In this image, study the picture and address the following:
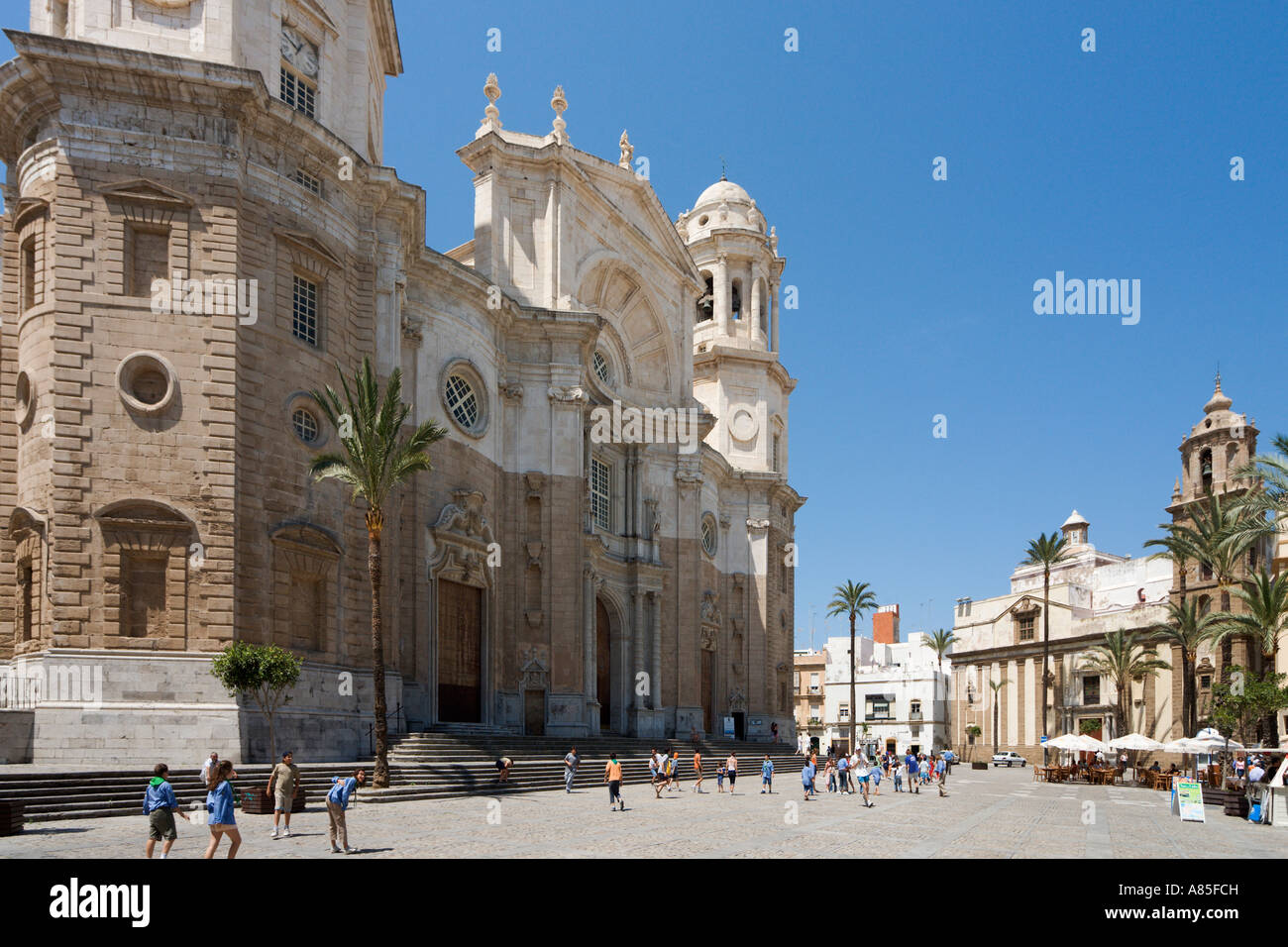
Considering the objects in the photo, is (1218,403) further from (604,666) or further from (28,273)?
(28,273)

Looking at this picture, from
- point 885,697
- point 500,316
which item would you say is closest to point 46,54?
point 500,316

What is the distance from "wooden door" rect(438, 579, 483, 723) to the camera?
123ft

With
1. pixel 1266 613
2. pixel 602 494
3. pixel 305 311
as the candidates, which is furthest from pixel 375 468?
pixel 1266 613

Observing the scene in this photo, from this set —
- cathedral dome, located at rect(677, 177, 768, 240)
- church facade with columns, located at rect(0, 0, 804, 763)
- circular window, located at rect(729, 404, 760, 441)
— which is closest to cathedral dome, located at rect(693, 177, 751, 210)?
cathedral dome, located at rect(677, 177, 768, 240)

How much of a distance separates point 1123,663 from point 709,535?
89.8ft

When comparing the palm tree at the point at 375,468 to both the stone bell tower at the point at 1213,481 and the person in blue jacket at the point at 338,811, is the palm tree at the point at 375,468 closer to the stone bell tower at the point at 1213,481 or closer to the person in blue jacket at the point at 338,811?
the person in blue jacket at the point at 338,811

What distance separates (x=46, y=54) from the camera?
26.6 m

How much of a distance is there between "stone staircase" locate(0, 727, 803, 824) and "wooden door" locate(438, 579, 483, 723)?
107 cm

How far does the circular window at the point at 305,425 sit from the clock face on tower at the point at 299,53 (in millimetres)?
9951

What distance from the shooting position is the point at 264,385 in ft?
94.1

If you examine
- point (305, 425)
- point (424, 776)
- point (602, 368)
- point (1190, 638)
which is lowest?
point (424, 776)

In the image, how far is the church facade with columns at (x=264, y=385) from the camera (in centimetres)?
2634

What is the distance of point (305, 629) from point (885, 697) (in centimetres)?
7872
